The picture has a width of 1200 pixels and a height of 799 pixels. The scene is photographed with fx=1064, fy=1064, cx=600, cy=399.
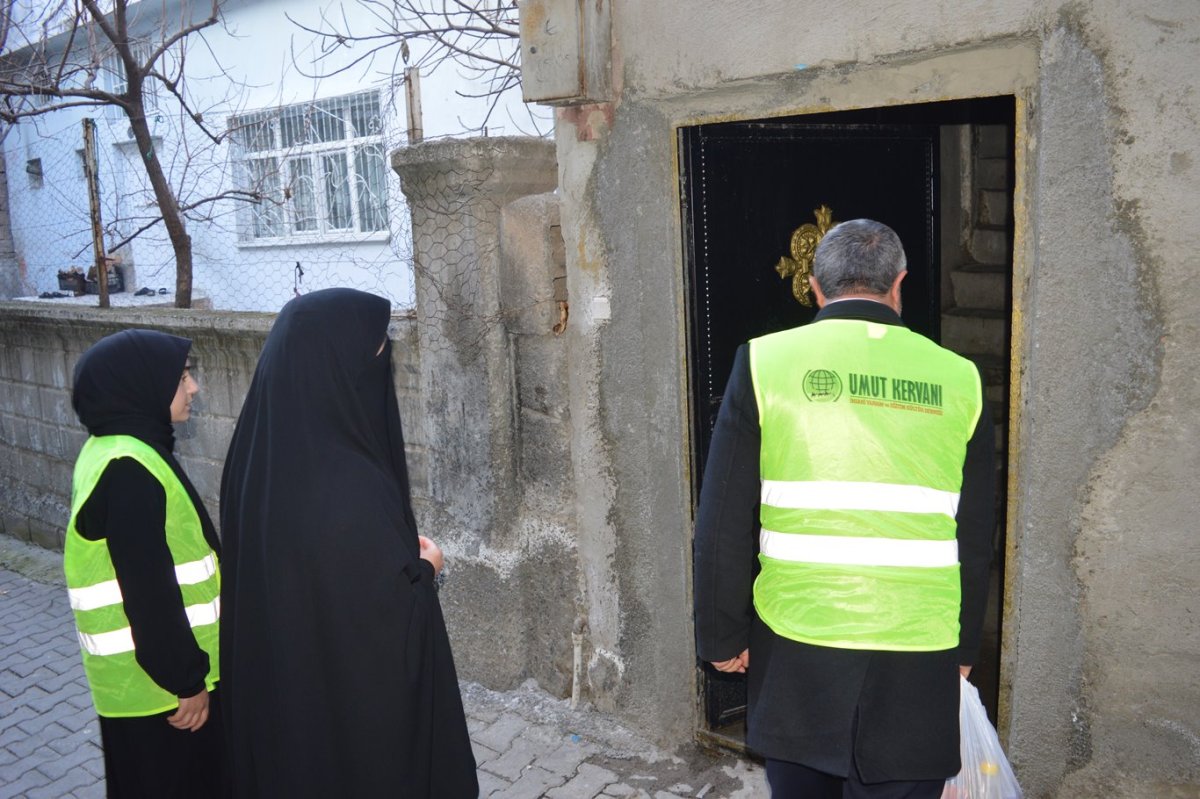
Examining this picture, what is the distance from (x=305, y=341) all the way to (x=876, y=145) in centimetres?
266

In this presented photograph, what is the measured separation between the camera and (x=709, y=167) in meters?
3.77

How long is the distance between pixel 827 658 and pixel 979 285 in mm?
4168

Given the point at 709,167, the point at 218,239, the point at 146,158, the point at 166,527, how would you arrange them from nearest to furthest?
the point at 166,527, the point at 709,167, the point at 146,158, the point at 218,239

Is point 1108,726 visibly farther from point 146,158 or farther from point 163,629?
point 146,158

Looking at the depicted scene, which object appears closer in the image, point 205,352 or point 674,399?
point 674,399

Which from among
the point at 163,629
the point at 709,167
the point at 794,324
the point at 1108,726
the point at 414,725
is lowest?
the point at 1108,726

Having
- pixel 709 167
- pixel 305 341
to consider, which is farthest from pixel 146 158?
pixel 305 341

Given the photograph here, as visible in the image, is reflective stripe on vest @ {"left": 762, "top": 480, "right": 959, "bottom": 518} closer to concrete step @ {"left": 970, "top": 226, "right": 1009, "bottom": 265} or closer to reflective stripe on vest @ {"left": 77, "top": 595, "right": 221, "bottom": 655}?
reflective stripe on vest @ {"left": 77, "top": 595, "right": 221, "bottom": 655}

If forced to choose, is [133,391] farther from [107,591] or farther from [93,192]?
[93,192]

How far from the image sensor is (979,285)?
6066 mm

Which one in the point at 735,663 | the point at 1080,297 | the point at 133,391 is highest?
the point at 1080,297

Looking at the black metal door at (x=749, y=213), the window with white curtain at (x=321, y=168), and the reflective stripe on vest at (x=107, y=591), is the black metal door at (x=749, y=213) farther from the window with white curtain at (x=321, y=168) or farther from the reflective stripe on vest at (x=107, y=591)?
the window with white curtain at (x=321, y=168)

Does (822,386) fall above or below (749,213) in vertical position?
below

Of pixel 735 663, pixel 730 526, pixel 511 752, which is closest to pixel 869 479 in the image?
pixel 730 526
